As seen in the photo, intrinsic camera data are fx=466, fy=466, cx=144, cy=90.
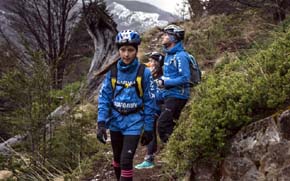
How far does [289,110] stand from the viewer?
3.96 metres

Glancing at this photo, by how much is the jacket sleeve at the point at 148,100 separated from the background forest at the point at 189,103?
0.35 m

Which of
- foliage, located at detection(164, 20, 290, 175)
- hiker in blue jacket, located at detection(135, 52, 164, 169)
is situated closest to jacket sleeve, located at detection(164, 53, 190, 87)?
hiker in blue jacket, located at detection(135, 52, 164, 169)

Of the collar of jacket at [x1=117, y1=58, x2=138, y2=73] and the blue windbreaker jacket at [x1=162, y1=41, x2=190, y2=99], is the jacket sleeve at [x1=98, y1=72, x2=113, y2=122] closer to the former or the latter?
the collar of jacket at [x1=117, y1=58, x2=138, y2=73]

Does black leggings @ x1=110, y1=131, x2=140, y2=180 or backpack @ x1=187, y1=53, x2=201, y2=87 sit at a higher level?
backpack @ x1=187, y1=53, x2=201, y2=87

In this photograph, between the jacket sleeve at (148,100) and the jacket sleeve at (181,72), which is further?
the jacket sleeve at (181,72)

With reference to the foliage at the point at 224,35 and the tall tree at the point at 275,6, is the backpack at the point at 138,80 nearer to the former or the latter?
the foliage at the point at 224,35

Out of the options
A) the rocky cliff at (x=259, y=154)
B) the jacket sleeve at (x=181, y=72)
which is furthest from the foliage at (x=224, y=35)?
the rocky cliff at (x=259, y=154)

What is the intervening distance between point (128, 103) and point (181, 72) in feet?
3.91

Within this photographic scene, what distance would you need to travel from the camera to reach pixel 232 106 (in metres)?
4.36

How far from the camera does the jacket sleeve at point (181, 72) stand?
5.68 metres

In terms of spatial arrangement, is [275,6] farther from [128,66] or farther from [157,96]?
[128,66]

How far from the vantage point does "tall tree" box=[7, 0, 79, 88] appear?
21.1m

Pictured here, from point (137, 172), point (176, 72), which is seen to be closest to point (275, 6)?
point (176, 72)

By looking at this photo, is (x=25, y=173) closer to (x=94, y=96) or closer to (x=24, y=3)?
(x=94, y=96)
